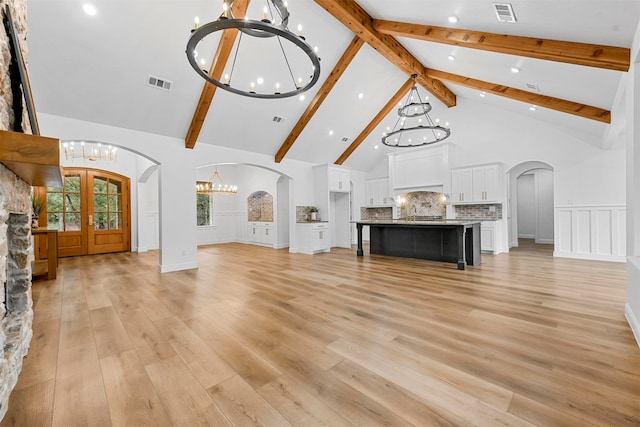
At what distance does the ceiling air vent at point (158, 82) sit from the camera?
172 inches

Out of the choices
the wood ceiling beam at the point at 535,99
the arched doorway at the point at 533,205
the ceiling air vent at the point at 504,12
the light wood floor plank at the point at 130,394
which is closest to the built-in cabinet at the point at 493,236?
the arched doorway at the point at 533,205

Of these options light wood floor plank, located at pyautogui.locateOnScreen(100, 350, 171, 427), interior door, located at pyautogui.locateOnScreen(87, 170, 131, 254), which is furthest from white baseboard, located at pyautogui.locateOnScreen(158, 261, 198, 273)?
interior door, located at pyautogui.locateOnScreen(87, 170, 131, 254)

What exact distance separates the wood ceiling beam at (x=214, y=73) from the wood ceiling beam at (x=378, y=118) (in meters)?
4.64

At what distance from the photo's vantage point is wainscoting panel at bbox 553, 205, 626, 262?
5.77 m

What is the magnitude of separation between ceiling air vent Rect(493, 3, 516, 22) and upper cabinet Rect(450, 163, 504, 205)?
4.82 meters

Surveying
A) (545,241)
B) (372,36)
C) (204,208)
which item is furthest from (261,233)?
(545,241)

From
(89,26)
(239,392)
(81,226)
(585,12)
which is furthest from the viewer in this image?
(81,226)

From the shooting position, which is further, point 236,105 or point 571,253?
point 571,253

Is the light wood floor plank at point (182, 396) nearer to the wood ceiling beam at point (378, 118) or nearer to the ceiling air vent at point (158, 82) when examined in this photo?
the ceiling air vent at point (158, 82)

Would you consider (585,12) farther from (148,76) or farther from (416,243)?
(148,76)

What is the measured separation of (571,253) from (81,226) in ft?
41.5

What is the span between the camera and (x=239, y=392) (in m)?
1.75

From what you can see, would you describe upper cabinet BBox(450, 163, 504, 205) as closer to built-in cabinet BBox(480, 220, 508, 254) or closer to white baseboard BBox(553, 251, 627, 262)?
built-in cabinet BBox(480, 220, 508, 254)

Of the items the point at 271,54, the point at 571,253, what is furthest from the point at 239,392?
the point at 571,253
